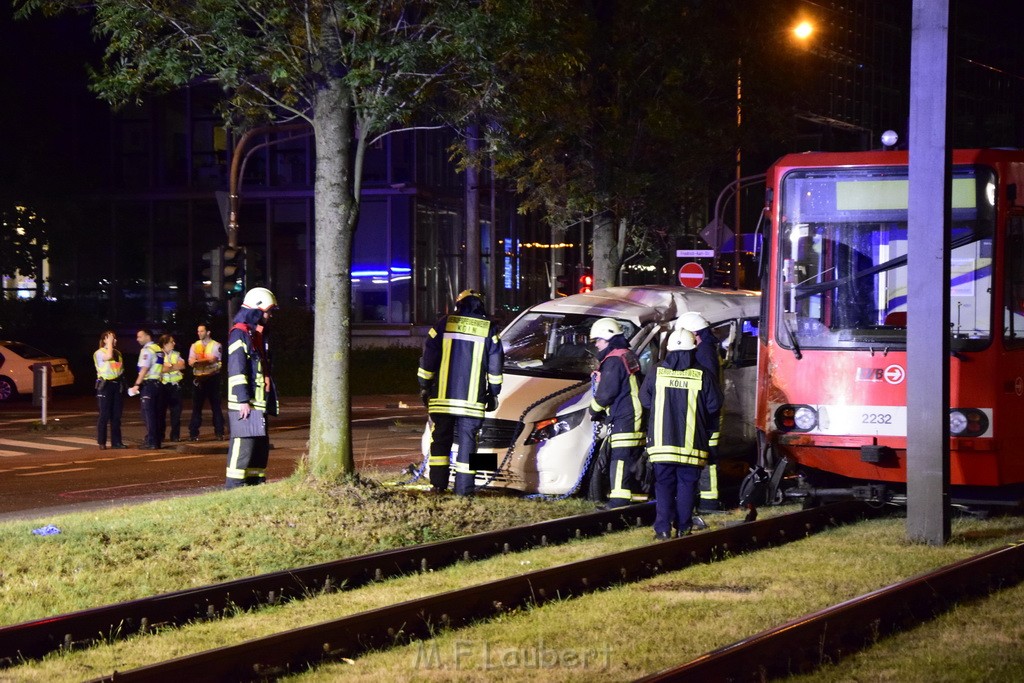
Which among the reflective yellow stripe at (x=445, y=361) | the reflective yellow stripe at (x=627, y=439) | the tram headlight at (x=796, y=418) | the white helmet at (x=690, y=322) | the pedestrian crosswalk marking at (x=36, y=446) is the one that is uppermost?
the white helmet at (x=690, y=322)

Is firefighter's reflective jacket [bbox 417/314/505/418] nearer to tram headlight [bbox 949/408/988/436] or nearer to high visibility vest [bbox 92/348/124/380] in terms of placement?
tram headlight [bbox 949/408/988/436]

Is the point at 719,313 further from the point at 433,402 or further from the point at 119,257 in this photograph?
the point at 119,257

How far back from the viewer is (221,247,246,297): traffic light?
64.3ft

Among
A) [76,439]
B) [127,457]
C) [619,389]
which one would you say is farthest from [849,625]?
[76,439]

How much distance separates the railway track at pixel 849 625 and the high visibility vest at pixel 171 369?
43.5ft

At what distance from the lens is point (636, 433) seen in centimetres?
1256

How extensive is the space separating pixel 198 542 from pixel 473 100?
5.44 m

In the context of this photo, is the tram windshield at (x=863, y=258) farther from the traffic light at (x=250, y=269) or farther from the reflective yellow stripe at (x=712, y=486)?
the traffic light at (x=250, y=269)

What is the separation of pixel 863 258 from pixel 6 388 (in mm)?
25768

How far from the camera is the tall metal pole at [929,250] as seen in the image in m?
10.9

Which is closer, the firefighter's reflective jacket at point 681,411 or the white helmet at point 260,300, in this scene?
the firefighter's reflective jacket at point 681,411

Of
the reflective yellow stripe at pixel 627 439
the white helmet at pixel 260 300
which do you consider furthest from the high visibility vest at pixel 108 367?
the reflective yellow stripe at pixel 627 439

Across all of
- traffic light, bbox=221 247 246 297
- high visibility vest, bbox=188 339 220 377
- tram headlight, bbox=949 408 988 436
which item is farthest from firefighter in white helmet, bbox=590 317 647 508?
high visibility vest, bbox=188 339 220 377

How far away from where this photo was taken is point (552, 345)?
1515cm
